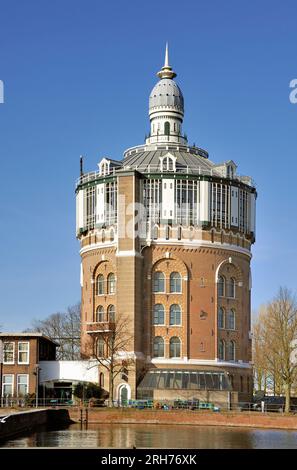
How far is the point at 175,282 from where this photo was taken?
336 ft

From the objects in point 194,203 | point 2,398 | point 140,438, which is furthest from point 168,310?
point 140,438

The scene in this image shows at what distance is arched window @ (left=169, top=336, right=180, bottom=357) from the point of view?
102 metres

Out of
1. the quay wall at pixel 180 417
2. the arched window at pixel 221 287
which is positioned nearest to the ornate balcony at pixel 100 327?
the arched window at pixel 221 287

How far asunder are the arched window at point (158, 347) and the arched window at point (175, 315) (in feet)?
7.11

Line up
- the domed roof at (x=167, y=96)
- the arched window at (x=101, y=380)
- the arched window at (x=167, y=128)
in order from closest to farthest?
the arched window at (x=101, y=380) → the arched window at (x=167, y=128) → the domed roof at (x=167, y=96)

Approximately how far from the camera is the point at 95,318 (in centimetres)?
10512

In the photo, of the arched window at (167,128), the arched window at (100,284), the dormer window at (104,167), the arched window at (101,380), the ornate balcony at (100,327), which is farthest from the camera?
the arched window at (167,128)

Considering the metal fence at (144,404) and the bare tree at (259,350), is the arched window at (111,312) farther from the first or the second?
the bare tree at (259,350)

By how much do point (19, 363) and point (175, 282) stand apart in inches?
747

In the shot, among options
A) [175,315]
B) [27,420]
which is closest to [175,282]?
[175,315]

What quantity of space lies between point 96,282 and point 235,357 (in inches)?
704

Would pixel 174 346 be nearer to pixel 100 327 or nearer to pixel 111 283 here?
pixel 100 327

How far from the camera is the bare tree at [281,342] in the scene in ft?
307

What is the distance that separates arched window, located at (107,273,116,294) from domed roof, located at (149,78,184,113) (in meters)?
25.4
